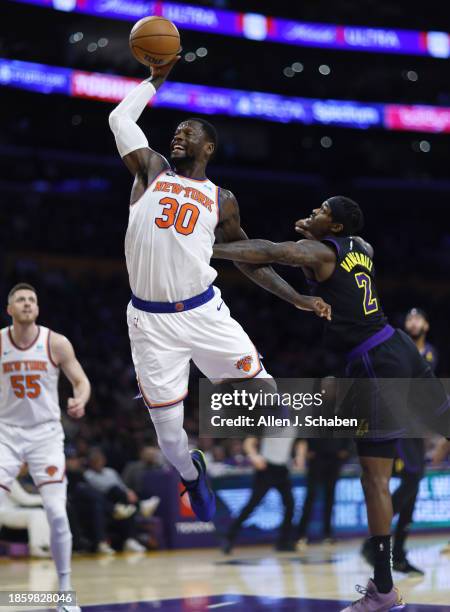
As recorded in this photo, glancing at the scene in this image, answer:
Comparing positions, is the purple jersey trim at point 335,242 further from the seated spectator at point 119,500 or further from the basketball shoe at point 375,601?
the seated spectator at point 119,500

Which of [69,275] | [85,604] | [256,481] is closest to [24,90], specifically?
[69,275]

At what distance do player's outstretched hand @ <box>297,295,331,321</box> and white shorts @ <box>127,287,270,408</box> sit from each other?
0.47 m

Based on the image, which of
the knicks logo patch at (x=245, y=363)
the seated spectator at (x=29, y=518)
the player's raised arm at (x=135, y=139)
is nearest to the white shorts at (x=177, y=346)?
the knicks logo patch at (x=245, y=363)

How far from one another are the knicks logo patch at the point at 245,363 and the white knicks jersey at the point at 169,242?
1.76 feet

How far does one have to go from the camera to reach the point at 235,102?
24812 millimetres

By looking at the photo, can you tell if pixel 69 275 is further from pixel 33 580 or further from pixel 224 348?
pixel 224 348

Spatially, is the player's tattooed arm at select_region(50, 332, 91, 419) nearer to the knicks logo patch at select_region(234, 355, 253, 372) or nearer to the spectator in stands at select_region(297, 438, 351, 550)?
the knicks logo patch at select_region(234, 355, 253, 372)

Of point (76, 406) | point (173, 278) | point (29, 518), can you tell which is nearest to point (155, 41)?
point (173, 278)

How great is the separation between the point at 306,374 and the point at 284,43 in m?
10.1

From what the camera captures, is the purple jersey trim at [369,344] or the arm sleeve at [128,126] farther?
the purple jersey trim at [369,344]

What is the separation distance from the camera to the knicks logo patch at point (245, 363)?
19.9 feet

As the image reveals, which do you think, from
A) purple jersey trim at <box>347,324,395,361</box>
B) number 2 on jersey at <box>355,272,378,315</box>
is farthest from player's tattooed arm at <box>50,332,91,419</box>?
number 2 on jersey at <box>355,272,378,315</box>

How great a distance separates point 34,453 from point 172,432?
6.08 ft

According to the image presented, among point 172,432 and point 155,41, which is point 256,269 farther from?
point 155,41
